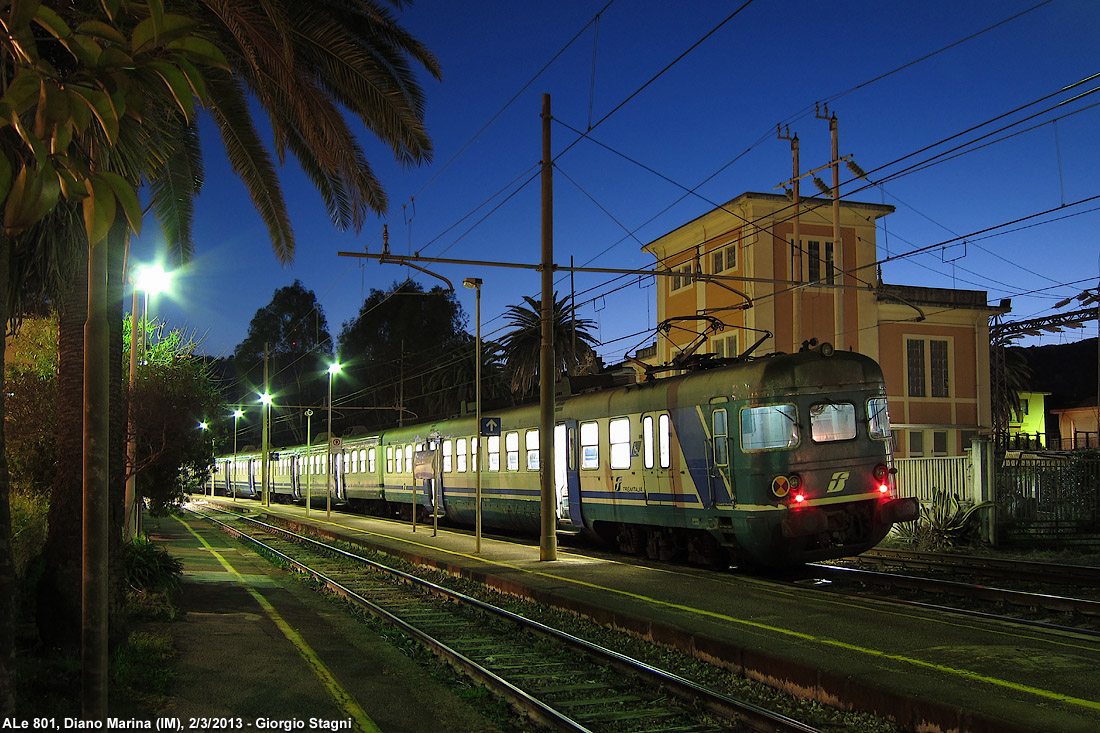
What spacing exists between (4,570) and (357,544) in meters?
18.3

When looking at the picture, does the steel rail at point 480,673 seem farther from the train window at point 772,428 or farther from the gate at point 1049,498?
the gate at point 1049,498

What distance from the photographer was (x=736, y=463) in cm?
1419

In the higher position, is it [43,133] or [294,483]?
[43,133]

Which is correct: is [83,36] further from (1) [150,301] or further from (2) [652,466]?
(1) [150,301]

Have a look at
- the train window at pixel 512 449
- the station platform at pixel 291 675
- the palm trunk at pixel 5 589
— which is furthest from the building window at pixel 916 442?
the palm trunk at pixel 5 589

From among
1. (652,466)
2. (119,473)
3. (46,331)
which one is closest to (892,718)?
(119,473)

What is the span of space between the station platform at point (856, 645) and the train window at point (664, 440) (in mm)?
1989

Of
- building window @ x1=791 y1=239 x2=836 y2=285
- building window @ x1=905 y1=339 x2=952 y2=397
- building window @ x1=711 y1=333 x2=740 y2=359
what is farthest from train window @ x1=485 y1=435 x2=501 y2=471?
building window @ x1=905 y1=339 x2=952 y2=397

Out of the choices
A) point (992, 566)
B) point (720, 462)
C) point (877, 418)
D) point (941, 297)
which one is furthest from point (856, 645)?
point (941, 297)

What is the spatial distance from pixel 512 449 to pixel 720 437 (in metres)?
8.76

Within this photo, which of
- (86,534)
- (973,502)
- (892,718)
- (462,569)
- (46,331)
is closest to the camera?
(86,534)

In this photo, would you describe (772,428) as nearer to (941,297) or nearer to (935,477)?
(935,477)

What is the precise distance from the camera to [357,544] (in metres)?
23.5

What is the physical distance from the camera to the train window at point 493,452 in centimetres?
2336
